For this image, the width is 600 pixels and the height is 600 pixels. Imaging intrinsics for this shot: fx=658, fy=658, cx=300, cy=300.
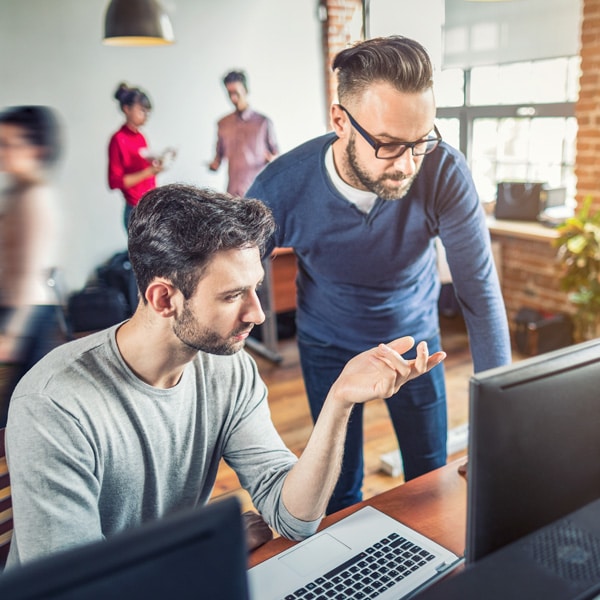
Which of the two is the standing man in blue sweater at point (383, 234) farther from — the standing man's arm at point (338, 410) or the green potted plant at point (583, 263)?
the green potted plant at point (583, 263)

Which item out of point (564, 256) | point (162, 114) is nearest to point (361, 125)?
point (564, 256)

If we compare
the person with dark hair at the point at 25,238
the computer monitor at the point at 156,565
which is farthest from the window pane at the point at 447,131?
the computer monitor at the point at 156,565

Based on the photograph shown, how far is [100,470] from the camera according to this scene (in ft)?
3.26

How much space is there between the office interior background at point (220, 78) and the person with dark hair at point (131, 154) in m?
0.14

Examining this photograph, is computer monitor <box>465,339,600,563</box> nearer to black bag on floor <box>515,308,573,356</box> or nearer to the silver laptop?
the silver laptop

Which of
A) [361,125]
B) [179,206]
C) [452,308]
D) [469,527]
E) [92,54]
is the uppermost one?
[92,54]

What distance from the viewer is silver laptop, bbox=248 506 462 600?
0.89 m

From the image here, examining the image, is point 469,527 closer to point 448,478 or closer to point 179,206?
point 448,478

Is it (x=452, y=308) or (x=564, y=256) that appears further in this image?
(x=452, y=308)

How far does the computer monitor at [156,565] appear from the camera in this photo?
0.40 meters

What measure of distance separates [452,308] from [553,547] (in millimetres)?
3749

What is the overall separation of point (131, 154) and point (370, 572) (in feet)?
12.0

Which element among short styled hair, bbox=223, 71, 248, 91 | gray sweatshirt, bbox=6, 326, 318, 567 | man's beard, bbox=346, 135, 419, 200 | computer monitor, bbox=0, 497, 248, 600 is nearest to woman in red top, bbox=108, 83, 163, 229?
short styled hair, bbox=223, 71, 248, 91

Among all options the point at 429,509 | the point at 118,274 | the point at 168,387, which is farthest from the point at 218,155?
the point at 429,509
